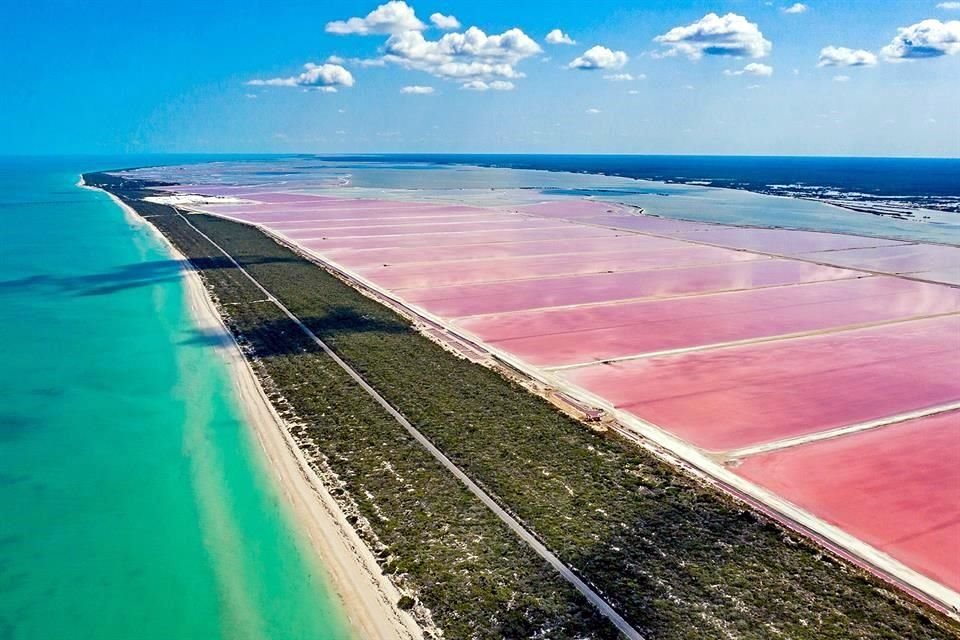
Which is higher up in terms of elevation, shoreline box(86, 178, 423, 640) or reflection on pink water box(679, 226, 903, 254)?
reflection on pink water box(679, 226, 903, 254)

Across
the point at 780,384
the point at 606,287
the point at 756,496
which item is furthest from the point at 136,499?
the point at 606,287

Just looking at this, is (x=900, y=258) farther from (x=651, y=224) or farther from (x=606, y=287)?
(x=606, y=287)

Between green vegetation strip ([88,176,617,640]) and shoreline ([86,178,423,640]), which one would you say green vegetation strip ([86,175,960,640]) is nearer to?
green vegetation strip ([88,176,617,640])

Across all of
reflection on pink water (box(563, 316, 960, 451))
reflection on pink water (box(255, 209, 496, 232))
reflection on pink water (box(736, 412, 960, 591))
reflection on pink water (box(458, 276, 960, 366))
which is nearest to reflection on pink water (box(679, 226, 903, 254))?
reflection on pink water (box(458, 276, 960, 366))

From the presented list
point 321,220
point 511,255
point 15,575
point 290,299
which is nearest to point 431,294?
point 290,299

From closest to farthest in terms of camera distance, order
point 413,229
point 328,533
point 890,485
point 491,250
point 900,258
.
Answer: point 328,533, point 890,485, point 900,258, point 491,250, point 413,229

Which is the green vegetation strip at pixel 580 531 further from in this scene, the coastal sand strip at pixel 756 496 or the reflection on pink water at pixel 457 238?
the reflection on pink water at pixel 457 238

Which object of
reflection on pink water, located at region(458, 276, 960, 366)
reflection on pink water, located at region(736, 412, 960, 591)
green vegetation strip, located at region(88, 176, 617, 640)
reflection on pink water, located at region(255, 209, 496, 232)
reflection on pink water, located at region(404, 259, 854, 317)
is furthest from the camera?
reflection on pink water, located at region(255, 209, 496, 232)
